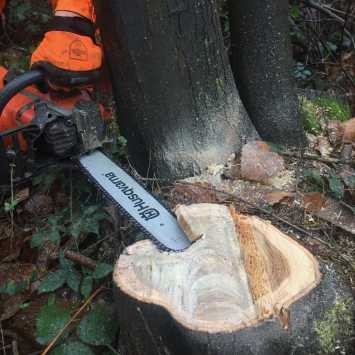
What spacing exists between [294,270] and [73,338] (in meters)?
0.87

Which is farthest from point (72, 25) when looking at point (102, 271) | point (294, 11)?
point (294, 11)

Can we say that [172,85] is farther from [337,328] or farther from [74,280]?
[337,328]

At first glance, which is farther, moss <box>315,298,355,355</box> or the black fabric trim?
the black fabric trim

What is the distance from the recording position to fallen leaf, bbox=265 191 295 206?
74.9 inches

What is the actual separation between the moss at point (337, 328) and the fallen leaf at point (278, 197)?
1.67 ft

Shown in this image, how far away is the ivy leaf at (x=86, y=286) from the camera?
1922mm

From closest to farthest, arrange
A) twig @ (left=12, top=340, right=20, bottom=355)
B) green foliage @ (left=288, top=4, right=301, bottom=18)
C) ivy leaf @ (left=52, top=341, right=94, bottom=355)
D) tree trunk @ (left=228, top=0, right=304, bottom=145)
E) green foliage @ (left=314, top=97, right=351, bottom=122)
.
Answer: ivy leaf @ (left=52, top=341, right=94, bottom=355)
twig @ (left=12, top=340, right=20, bottom=355)
tree trunk @ (left=228, top=0, right=304, bottom=145)
green foliage @ (left=314, top=97, right=351, bottom=122)
green foliage @ (left=288, top=4, right=301, bottom=18)

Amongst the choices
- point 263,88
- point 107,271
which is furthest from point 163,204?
point 263,88

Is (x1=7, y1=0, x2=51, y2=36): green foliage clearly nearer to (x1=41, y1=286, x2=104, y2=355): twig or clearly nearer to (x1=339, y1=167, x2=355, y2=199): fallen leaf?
(x1=41, y1=286, x2=104, y2=355): twig

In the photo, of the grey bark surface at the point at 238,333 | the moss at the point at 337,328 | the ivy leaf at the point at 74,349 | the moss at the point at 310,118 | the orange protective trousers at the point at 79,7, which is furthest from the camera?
the moss at the point at 310,118

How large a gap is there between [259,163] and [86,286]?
84 centimetres

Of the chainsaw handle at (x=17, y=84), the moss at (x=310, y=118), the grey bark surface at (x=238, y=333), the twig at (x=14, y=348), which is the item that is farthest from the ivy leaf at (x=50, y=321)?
the moss at (x=310, y=118)

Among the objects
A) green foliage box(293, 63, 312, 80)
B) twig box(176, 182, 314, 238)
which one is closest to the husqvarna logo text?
twig box(176, 182, 314, 238)

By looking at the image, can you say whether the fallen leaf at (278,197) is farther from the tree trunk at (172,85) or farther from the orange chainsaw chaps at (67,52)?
the orange chainsaw chaps at (67,52)
